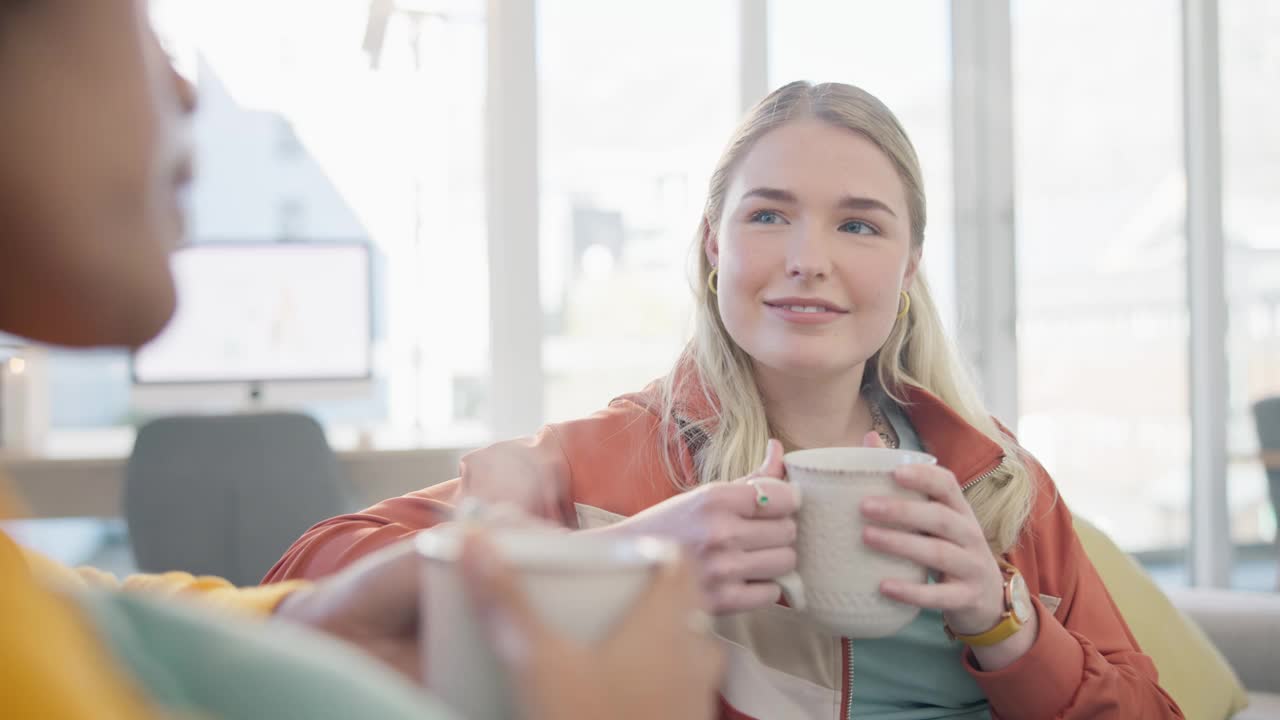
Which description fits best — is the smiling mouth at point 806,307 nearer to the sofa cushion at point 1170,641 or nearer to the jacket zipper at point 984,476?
the jacket zipper at point 984,476

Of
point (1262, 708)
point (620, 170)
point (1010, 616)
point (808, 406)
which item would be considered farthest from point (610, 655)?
point (620, 170)

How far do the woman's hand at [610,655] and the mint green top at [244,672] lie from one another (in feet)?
0.12

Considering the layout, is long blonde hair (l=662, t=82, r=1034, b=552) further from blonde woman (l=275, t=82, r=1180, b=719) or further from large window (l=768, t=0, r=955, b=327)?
large window (l=768, t=0, r=955, b=327)

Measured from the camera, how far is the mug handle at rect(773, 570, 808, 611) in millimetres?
840

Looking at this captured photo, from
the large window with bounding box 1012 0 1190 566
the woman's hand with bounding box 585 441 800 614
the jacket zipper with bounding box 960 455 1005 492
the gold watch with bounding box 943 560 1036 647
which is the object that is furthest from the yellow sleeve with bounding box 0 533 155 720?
the large window with bounding box 1012 0 1190 566

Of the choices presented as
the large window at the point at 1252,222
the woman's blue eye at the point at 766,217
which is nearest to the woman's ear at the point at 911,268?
the woman's blue eye at the point at 766,217

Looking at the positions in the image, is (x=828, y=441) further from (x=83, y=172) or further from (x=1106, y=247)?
(x=1106, y=247)

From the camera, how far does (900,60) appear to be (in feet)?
13.5

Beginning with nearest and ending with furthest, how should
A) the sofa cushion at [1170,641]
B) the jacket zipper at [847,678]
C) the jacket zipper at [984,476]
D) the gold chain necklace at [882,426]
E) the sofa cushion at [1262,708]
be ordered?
the jacket zipper at [847,678]
the jacket zipper at [984,476]
the gold chain necklace at [882,426]
the sofa cushion at [1170,641]
the sofa cushion at [1262,708]

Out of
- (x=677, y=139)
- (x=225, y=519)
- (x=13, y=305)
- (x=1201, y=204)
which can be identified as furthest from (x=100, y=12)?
(x=1201, y=204)

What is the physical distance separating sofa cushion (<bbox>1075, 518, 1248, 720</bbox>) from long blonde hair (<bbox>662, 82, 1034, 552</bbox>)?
389 mm

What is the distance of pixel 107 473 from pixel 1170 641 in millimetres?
2764

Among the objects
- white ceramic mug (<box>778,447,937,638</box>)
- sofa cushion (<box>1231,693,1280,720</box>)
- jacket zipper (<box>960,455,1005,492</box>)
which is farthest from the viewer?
sofa cushion (<box>1231,693,1280,720</box>)

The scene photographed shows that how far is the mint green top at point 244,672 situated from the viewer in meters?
0.33
